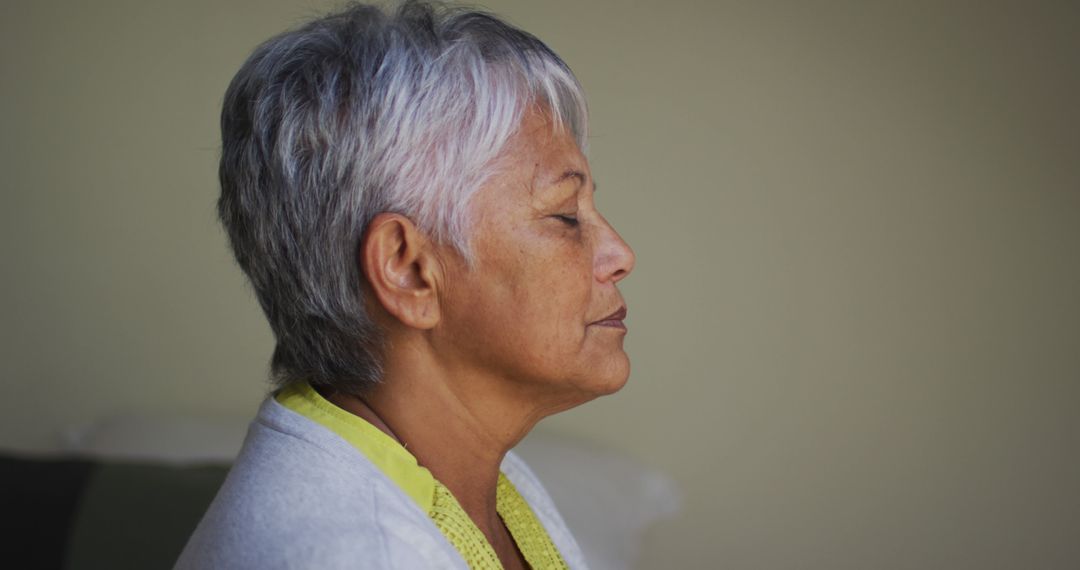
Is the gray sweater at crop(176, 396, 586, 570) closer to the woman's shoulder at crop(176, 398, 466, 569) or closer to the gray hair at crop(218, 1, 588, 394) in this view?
the woman's shoulder at crop(176, 398, 466, 569)

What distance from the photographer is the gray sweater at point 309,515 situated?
1004mm

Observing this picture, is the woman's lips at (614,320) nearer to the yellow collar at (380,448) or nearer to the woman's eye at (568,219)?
the woman's eye at (568,219)

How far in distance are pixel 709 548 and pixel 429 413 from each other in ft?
5.48

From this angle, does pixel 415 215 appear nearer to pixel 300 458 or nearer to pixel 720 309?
pixel 300 458

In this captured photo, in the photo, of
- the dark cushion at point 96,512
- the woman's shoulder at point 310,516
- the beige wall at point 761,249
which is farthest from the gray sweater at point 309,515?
the beige wall at point 761,249

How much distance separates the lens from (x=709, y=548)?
272 cm

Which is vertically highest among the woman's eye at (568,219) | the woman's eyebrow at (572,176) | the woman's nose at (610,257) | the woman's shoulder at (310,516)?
the woman's eyebrow at (572,176)

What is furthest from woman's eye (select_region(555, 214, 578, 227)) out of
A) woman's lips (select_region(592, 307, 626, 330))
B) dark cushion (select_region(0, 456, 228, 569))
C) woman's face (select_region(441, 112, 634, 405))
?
dark cushion (select_region(0, 456, 228, 569))

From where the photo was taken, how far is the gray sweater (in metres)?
1.00

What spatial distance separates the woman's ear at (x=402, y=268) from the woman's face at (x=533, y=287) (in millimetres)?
21

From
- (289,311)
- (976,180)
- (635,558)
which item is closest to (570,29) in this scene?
(976,180)

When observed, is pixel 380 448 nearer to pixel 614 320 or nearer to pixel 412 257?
pixel 412 257

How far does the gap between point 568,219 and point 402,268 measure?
20 centimetres

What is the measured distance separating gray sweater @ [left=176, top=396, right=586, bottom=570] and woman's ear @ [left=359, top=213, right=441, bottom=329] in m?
0.15
